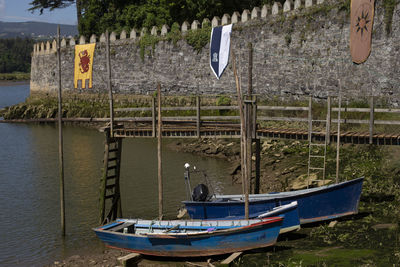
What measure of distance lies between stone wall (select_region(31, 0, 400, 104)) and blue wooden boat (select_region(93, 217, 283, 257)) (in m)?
11.6

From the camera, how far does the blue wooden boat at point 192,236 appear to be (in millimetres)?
16891

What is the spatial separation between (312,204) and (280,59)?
59.3 ft

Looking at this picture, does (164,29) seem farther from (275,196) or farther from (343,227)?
(343,227)

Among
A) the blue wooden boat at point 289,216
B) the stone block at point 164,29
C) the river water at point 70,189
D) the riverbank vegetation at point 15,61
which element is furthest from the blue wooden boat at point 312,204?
the riverbank vegetation at point 15,61

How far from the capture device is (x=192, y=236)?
17094mm

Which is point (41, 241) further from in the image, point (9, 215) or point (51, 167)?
point (51, 167)

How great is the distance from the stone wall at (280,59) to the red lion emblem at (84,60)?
7.04 metres

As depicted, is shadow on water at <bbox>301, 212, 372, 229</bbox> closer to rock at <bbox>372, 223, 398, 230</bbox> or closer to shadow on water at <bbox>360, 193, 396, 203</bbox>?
rock at <bbox>372, 223, 398, 230</bbox>

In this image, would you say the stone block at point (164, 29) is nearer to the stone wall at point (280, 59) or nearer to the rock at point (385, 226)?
the stone wall at point (280, 59)

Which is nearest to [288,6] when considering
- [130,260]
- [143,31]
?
[143,31]

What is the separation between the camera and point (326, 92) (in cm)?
3250

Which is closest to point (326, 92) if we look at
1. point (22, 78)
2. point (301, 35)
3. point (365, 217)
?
point (301, 35)

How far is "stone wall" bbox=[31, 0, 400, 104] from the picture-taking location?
2898cm

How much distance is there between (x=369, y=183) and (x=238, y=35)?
18.7 metres
